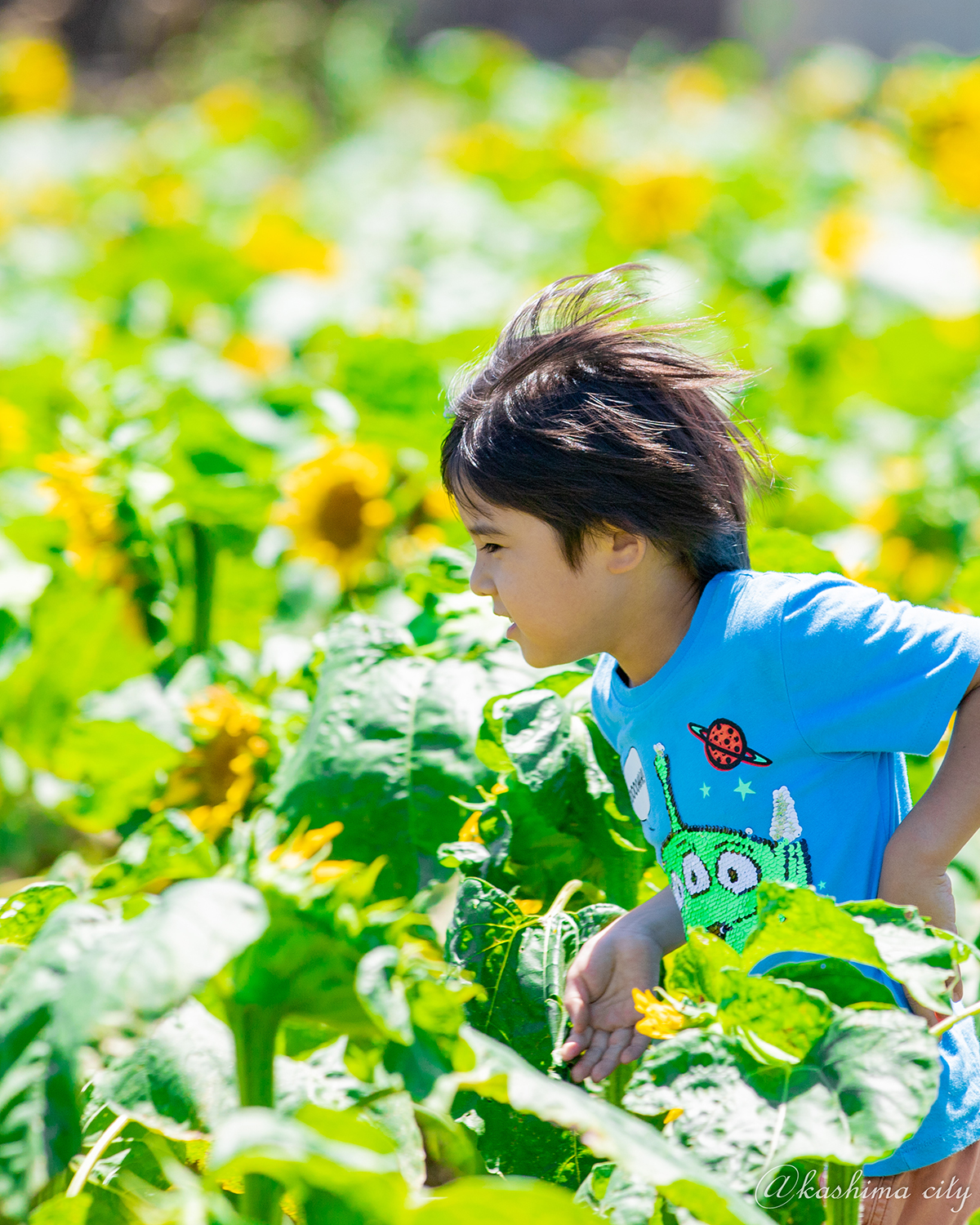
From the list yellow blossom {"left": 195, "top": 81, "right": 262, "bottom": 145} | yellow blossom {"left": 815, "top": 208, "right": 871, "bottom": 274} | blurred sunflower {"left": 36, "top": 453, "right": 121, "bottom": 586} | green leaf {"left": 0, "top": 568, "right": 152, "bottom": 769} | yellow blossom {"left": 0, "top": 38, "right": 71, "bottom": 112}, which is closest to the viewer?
blurred sunflower {"left": 36, "top": 453, "right": 121, "bottom": 586}

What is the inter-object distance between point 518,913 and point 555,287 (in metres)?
0.57

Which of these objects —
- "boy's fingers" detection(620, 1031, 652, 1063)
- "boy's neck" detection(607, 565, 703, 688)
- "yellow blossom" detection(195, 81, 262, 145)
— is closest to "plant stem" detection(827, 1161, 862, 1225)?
Answer: "boy's fingers" detection(620, 1031, 652, 1063)

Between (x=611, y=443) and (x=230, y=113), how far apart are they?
5857mm

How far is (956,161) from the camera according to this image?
4.22 metres

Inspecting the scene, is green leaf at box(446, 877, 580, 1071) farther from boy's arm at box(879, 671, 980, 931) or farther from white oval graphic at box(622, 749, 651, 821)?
boy's arm at box(879, 671, 980, 931)

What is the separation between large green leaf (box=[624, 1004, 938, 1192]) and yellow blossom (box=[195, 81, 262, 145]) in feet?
19.4

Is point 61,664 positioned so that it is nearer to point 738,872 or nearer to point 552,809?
point 552,809

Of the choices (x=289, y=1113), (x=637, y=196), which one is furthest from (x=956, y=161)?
(x=289, y=1113)

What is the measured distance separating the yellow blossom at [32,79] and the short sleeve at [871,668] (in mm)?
6792

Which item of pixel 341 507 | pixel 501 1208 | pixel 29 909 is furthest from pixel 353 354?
pixel 501 1208

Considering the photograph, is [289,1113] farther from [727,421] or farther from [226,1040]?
[727,421]

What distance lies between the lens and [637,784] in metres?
1.17

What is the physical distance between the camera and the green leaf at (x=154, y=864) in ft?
3.50

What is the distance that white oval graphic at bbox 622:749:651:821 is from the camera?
3.79 feet
